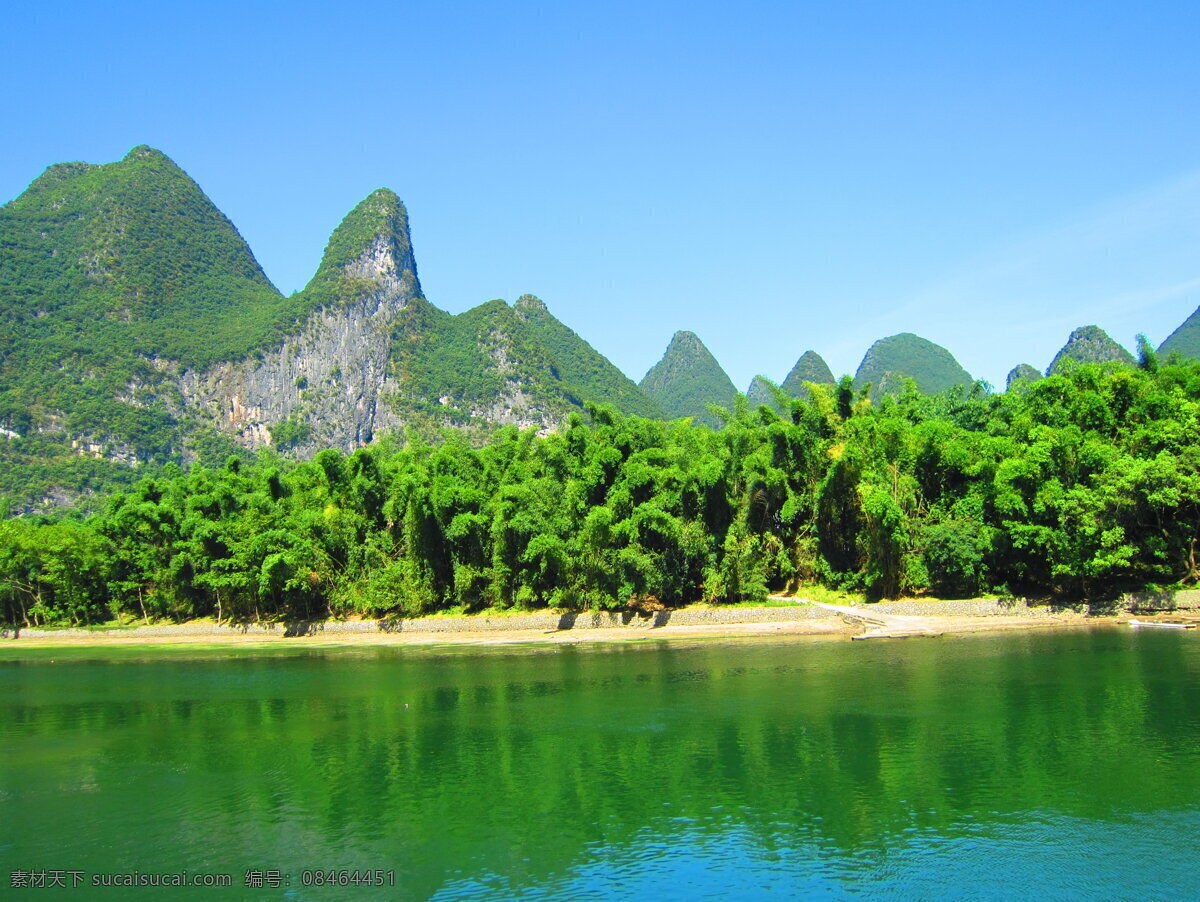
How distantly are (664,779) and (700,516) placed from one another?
20.6 metres

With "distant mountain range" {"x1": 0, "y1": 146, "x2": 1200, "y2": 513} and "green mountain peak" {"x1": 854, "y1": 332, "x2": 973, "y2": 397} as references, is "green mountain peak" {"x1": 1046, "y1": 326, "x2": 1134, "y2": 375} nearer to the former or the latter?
"distant mountain range" {"x1": 0, "y1": 146, "x2": 1200, "y2": 513}

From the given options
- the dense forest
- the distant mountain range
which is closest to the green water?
the dense forest

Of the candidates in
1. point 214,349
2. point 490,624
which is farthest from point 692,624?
point 214,349

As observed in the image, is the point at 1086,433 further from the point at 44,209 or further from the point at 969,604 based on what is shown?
the point at 44,209

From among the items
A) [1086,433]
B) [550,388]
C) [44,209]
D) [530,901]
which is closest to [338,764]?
[530,901]

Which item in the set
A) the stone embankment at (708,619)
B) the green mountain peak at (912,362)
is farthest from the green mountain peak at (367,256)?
the stone embankment at (708,619)

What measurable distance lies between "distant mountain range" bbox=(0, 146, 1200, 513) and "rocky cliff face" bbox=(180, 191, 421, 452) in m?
0.22

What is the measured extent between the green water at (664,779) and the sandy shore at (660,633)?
3.03m

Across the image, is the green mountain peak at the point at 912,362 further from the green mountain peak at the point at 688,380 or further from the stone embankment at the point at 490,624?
the stone embankment at the point at 490,624

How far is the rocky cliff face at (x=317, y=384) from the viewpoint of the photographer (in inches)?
5315

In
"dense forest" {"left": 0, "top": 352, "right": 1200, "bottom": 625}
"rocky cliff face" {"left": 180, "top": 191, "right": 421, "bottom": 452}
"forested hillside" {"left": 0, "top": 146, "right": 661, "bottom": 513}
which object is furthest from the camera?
"rocky cliff face" {"left": 180, "top": 191, "right": 421, "bottom": 452}

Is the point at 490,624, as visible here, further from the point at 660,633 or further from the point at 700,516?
the point at 700,516

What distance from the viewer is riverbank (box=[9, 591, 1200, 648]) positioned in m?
30.3

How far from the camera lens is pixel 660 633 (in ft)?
113
